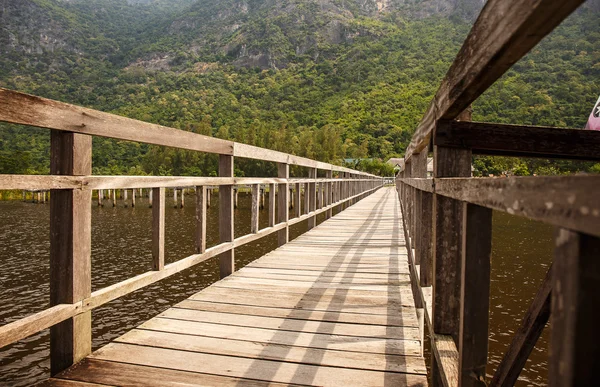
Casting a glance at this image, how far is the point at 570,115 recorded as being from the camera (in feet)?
93.2

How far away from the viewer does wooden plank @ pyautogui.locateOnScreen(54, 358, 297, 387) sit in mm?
1598

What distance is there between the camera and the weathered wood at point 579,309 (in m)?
0.45

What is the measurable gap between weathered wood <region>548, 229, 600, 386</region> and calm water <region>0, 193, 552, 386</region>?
6503 millimetres

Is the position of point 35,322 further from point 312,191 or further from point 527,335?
point 312,191

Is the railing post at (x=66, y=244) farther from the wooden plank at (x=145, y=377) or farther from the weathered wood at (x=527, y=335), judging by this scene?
the weathered wood at (x=527, y=335)

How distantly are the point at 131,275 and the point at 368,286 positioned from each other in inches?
346

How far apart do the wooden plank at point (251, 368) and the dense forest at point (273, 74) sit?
96.9 ft

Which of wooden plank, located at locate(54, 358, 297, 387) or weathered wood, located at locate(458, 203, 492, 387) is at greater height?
weathered wood, located at locate(458, 203, 492, 387)

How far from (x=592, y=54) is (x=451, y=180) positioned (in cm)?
6650

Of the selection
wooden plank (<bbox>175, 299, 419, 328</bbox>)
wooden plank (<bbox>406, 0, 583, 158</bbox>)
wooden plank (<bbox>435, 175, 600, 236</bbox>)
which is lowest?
wooden plank (<bbox>175, 299, 419, 328</bbox>)

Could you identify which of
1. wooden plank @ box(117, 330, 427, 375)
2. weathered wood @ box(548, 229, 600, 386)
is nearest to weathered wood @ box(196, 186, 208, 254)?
wooden plank @ box(117, 330, 427, 375)

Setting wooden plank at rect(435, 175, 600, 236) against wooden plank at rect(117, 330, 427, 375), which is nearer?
wooden plank at rect(435, 175, 600, 236)

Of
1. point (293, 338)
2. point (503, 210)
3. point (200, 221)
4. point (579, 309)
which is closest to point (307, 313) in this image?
point (293, 338)

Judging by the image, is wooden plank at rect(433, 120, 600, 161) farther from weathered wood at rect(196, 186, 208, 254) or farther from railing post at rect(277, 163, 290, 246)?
railing post at rect(277, 163, 290, 246)
